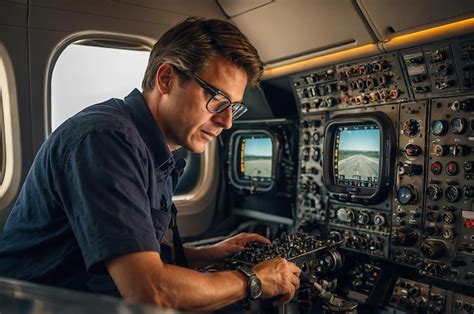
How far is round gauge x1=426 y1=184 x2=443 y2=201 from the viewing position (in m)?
2.35

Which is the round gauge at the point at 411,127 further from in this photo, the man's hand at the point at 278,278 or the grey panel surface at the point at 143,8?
the grey panel surface at the point at 143,8

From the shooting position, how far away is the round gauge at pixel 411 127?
247cm

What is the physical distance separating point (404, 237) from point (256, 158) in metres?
1.45

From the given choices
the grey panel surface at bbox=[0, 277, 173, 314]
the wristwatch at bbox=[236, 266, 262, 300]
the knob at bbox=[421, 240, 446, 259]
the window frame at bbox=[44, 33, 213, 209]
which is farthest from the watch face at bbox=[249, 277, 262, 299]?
the window frame at bbox=[44, 33, 213, 209]

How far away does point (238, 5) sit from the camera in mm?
3180

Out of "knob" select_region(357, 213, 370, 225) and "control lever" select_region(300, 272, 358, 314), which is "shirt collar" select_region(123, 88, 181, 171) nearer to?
"control lever" select_region(300, 272, 358, 314)

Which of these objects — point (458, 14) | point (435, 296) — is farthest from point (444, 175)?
point (458, 14)

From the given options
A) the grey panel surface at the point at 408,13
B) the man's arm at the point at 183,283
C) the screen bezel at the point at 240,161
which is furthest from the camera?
the screen bezel at the point at 240,161

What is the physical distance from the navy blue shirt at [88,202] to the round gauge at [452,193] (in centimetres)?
147

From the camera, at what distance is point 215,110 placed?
5.98ft

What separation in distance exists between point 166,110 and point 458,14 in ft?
4.82

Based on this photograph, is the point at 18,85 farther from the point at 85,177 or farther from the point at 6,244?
the point at 85,177

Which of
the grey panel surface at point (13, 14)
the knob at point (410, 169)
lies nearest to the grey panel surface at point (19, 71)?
the grey panel surface at point (13, 14)

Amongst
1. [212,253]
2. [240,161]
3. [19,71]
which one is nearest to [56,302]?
[212,253]
